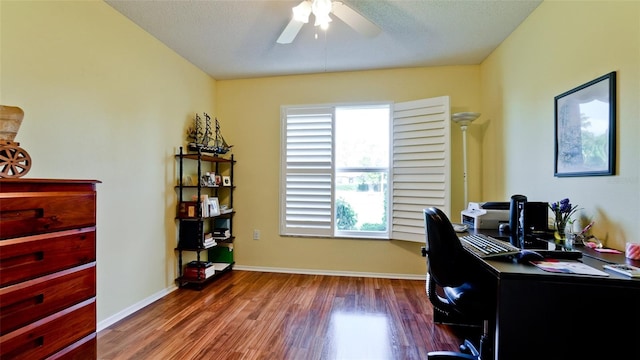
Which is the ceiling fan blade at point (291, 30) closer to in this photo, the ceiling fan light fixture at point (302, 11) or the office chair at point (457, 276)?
the ceiling fan light fixture at point (302, 11)

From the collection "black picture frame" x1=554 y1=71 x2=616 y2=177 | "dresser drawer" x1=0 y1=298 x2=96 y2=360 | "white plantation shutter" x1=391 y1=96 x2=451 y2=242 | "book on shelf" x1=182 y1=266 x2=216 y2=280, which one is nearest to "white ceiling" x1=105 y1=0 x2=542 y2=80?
"white plantation shutter" x1=391 y1=96 x2=451 y2=242

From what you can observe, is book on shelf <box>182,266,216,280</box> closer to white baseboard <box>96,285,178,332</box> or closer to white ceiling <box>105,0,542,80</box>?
white baseboard <box>96,285,178,332</box>

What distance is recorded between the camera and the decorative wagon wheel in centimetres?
137

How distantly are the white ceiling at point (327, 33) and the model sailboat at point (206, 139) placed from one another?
0.66m

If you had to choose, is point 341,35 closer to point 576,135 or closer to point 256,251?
point 576,135

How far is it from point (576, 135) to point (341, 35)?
1.94 m

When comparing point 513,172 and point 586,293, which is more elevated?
point 513,172

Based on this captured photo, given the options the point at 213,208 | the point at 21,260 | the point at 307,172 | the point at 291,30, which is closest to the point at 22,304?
the point at 21,260

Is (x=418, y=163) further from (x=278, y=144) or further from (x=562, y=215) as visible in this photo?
(x=278, y=144)

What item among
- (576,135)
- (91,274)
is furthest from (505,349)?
(91,274)

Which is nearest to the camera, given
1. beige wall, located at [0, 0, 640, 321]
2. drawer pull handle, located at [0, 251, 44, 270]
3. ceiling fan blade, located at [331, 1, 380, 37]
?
drawer pull handle, located at [0, 251, 44, 270]

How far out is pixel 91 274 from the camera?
1.61m

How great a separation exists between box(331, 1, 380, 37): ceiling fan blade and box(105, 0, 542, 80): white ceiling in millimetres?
206

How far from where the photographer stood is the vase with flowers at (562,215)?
5.60ft
